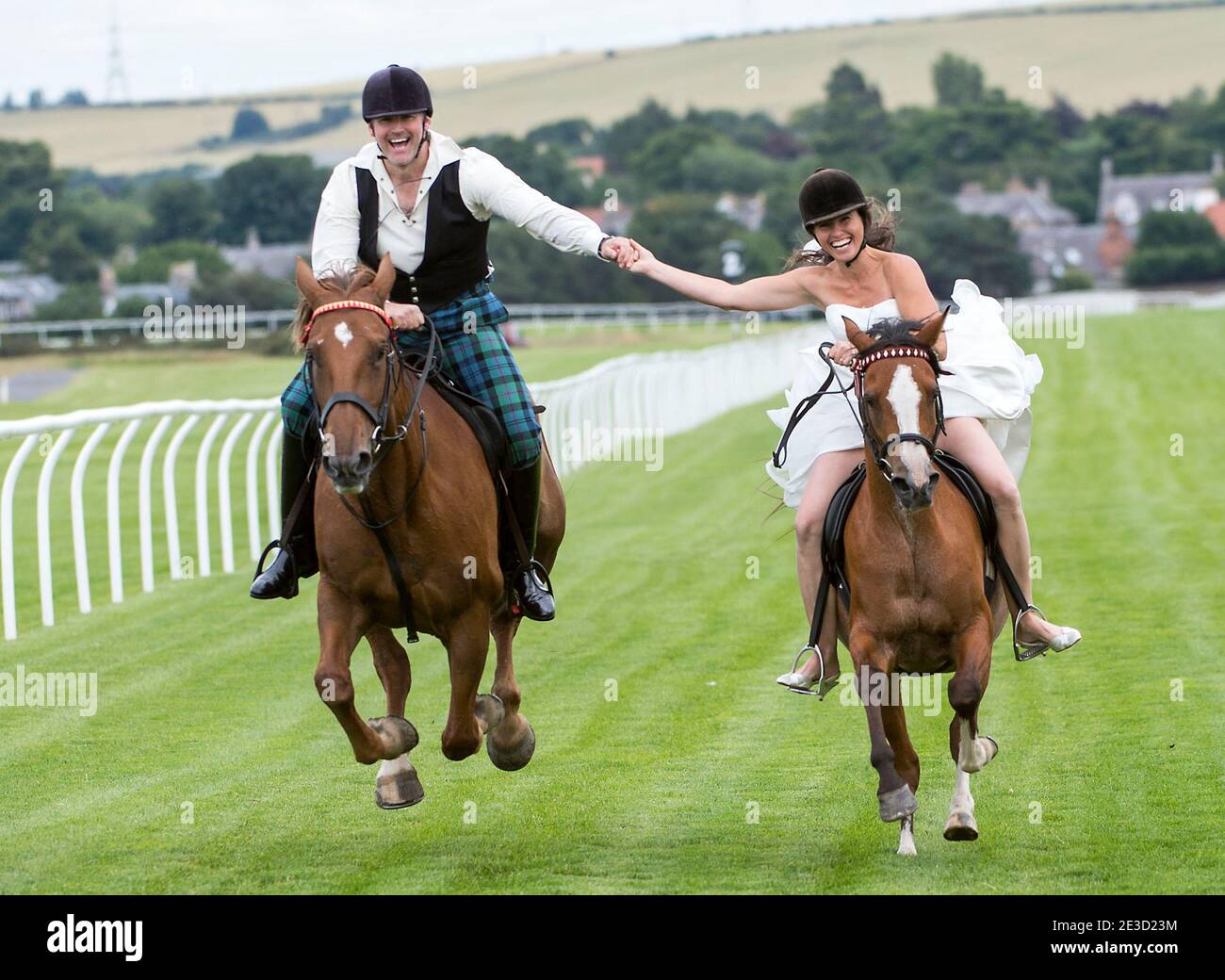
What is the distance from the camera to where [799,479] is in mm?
8000

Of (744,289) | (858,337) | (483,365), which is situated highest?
(744,289)

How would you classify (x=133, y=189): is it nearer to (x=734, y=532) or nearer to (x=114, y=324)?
(x=114, y=324)

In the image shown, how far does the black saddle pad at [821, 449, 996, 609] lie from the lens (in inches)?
283

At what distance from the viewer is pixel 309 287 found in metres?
6.58

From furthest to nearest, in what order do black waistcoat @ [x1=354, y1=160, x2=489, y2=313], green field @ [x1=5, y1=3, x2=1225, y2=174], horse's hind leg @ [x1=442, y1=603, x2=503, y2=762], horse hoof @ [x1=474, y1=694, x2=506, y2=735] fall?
green field @ [x1=5, y1=3, x2=1225, y2=174], horse hoof @ [x1=474, y1=694, x2=506, y2=735], black waistcoat @ [x1=354, y1=160, x2=489, y2=313], horse's hind leg @ [x1=442, y1=603, x2=503, y2=762]

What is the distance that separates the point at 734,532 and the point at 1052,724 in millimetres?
8921

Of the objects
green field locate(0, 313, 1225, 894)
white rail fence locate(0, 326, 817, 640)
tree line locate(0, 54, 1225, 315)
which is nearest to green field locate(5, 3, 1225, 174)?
tree line locate(0, 54, 1225, 315)

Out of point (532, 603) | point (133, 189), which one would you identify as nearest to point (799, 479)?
point (532, 603)

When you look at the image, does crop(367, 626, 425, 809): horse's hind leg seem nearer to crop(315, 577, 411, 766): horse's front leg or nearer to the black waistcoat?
crop(315, 577, 411, 766): horse's front leg

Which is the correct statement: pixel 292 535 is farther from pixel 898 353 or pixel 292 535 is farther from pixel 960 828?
pixel 960 828

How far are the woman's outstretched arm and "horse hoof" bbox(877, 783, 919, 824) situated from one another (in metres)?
2.03

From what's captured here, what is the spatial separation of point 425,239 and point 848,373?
1.78 meters

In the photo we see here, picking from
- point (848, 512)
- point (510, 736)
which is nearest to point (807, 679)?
point (848, 512)

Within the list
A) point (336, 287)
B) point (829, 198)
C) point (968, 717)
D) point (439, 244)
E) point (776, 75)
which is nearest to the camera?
point (336, 287)
